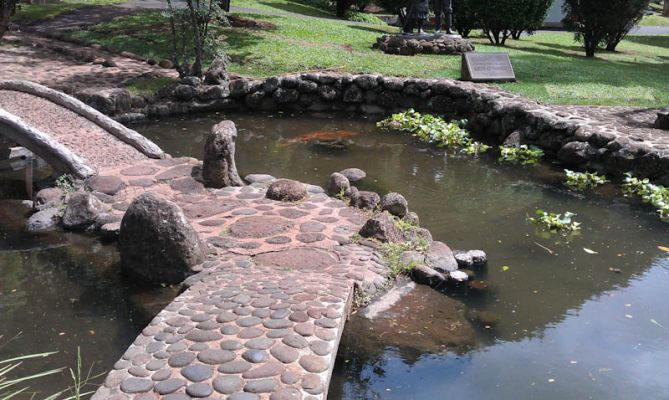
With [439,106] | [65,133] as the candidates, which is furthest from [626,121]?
[65,133]

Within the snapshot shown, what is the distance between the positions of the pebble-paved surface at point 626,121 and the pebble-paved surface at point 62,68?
8539mm

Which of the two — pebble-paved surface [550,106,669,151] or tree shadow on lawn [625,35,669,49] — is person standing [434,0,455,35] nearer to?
pebble-paved surface [550,106,669,151]

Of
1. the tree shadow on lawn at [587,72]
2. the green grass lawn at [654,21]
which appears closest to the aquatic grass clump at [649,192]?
the tree shadow on lawn at [587,72]

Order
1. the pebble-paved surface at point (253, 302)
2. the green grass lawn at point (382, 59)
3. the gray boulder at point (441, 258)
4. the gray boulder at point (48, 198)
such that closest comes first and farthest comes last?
the pebble-paved surface at point (253, 302) → the gray boulder at point (441, 258) → the gray boulder at point (48, 198) → the green grass lawn at point (382, 59)

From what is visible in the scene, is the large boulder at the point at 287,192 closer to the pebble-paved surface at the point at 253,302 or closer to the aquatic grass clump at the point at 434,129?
the pebble-paved surface at the point at 253,302

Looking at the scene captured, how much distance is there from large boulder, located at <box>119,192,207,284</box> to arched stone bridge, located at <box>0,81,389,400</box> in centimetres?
19

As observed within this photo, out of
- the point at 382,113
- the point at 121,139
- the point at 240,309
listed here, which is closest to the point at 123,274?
the point at 240,309

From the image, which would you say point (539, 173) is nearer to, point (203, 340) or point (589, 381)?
point (589, 381)

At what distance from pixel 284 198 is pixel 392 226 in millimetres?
1515

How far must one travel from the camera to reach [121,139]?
9773 millimetres

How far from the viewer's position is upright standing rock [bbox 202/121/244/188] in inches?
329

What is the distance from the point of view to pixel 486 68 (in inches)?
578

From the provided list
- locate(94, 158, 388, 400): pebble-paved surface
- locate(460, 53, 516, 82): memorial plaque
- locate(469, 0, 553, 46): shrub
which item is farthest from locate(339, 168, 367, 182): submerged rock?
locate(469, 0, 553, 46): shrub

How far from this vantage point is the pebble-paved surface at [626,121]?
1034 centimetres
